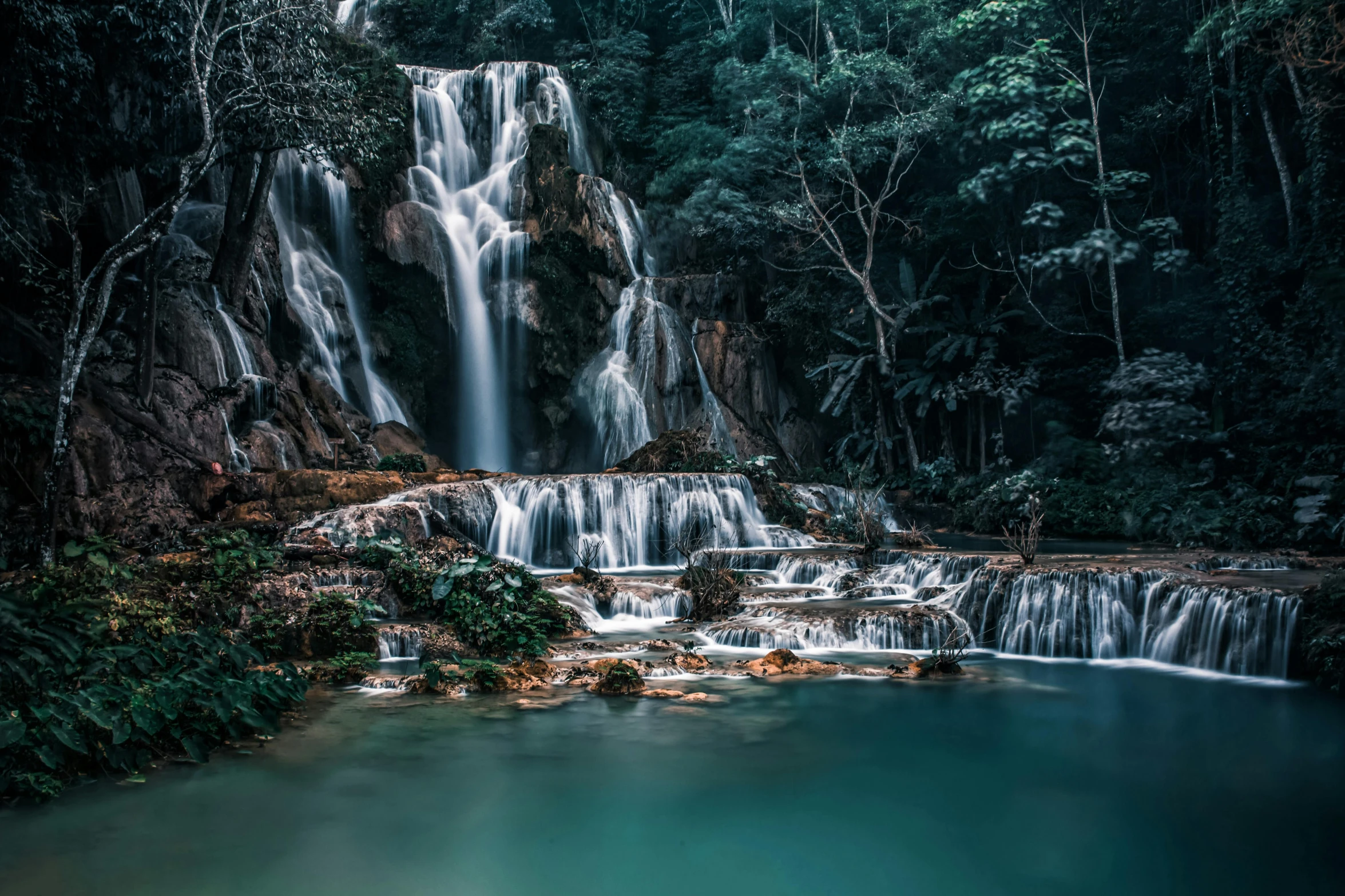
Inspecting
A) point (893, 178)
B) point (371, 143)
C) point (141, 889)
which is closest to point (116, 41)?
point (371, 143)

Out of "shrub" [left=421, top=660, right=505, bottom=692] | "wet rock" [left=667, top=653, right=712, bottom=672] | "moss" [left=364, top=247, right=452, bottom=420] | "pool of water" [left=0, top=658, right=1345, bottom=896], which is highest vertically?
"moss" [left=364, top=247, right=452, bottom=420]

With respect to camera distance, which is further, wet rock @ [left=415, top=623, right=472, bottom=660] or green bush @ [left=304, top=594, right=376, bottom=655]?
green bush @ [left=304, top=594, right=376, bottom=655]

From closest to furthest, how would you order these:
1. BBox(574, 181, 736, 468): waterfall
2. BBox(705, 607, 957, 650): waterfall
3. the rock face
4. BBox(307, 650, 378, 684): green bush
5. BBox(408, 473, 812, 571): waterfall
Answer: BBox(307, 650, 378, 684): green bush → BBox(705, 607, 957, 650): waterfall → the rock face → BBox(408, 473, 812, 571): waterfall → BBox(574, 181, 736, 468): waterfall

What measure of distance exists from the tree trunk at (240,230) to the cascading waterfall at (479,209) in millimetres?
5049

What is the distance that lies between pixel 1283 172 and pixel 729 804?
16.1 metres

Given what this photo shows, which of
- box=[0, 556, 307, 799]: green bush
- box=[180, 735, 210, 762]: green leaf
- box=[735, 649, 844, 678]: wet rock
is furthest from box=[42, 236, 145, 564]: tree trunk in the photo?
box=[735, 649, 844, 678]: wet rock

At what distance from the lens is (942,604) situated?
29.8 ft

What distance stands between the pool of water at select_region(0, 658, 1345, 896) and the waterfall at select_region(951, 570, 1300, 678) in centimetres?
78

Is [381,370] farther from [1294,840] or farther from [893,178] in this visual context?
[1294,840]

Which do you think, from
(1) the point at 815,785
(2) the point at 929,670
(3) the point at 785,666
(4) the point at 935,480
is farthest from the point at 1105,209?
(1) the point at 815,785

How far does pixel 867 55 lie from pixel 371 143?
12.0 m

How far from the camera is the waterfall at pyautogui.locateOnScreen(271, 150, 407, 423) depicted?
17594mm

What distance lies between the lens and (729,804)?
4656mm

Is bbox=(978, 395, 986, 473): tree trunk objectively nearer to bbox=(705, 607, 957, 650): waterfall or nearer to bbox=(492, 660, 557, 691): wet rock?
bbox=(705, 607, 957, 650): waterfall
